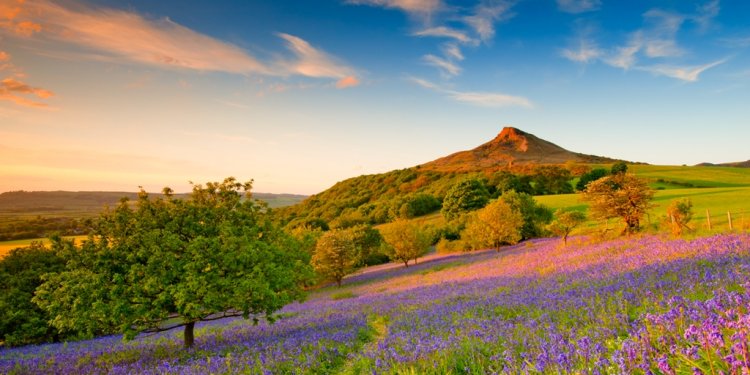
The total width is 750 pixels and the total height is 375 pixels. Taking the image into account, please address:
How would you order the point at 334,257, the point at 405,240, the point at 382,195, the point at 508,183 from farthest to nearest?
1. the point at 382,195
2. the point at 508,183
3. the point at 405,240
4. the point at 334,257

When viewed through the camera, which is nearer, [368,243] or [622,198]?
[622,198]

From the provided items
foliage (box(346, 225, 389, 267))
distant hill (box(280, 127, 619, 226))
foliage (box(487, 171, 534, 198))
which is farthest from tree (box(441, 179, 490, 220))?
foliage (box(346, 225, 389, 267))

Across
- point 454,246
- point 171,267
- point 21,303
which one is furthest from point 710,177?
point 21,303

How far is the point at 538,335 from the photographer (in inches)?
272

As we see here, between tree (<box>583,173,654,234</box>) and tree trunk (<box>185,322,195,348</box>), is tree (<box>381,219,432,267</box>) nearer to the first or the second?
tree (<box>583,173,654,234</box>)

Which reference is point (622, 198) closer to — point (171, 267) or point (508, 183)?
point (171, 267)

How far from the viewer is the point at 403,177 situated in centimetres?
15562

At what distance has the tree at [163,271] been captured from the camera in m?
10.1

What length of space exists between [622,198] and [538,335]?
77.1ft

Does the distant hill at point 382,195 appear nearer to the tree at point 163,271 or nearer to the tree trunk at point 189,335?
the tree trunk at point 189,335

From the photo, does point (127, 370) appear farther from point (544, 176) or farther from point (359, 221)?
point (544, 176)

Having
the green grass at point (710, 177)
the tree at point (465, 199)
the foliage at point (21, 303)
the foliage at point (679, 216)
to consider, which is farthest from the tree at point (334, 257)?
the green grass at point (710, 177)

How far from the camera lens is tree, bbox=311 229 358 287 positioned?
39.5 meters

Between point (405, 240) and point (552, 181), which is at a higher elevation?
point (552, 181)
